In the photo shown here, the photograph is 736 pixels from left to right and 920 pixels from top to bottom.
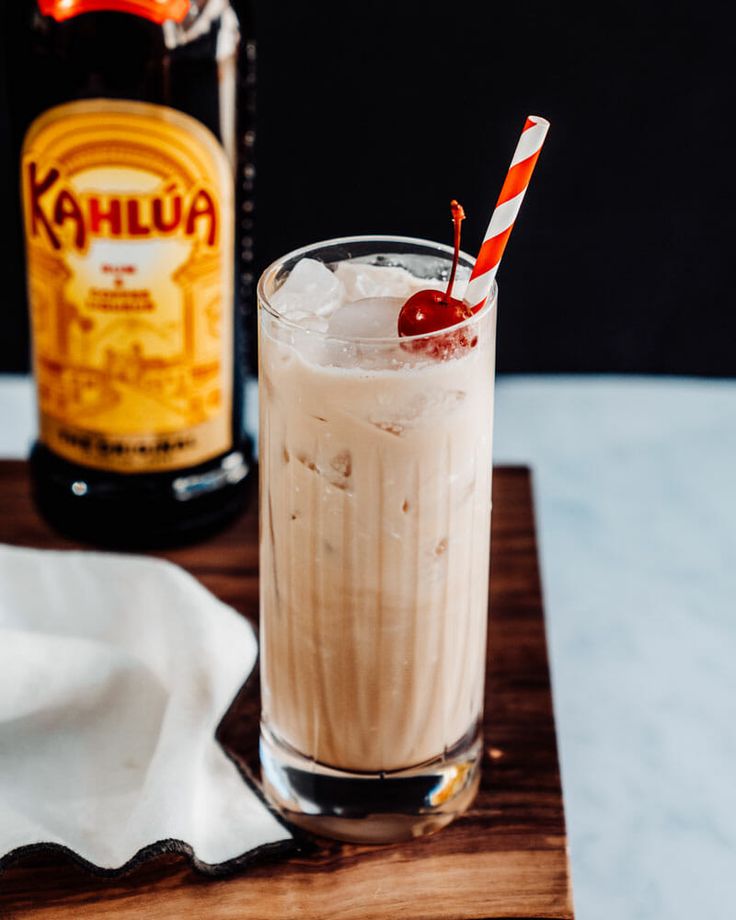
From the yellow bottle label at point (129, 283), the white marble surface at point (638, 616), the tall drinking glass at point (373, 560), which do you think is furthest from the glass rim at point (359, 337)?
the white marble surface at point (638, 616)

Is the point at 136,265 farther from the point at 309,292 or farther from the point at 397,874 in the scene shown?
the point at 397,874

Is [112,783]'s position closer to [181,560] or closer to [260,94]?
[181,560]

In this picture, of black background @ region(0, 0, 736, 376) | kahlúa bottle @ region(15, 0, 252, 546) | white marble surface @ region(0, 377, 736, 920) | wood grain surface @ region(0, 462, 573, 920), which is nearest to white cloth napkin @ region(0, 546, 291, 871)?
wood grain surface @ region(0, 462, 573, 920)


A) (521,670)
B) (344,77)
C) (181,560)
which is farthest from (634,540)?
(344,77)

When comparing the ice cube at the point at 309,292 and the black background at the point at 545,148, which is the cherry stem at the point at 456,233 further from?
the black background at the point at 545,148

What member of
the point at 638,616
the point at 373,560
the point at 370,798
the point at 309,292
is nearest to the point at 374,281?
the point at 309,292

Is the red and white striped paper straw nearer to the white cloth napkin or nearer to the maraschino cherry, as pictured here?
the maraschino cherry

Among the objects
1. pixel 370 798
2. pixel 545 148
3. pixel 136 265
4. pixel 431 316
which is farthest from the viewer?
pixel 545 148
